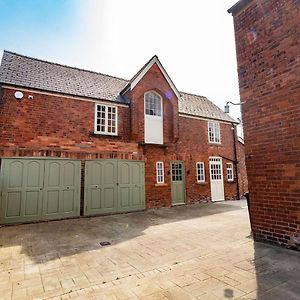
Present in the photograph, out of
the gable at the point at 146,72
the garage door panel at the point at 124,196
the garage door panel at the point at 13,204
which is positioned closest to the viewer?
the garage door panel at the point at 13,204

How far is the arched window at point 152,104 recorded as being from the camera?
1259 cm

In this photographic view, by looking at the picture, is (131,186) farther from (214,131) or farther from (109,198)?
(214,131)

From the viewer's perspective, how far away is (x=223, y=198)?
15055 millimetres

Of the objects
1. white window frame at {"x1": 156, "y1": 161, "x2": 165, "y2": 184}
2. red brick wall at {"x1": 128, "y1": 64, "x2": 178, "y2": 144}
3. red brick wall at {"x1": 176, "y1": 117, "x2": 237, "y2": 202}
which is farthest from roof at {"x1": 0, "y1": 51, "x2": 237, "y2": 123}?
white window frame at {"x1": 156, "y1": 161, "x2": 165, "y2": 184}

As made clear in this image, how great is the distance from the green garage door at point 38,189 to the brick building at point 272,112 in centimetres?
742

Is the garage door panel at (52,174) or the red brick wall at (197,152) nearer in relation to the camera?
the garage door panel at (52,174)

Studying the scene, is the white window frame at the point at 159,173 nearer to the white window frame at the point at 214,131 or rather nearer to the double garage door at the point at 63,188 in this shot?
the double garage door at the point at 63,188

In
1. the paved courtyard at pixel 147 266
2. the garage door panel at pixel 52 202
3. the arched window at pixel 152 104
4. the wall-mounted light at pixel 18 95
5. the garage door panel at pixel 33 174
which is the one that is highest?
the arched window at pixel 152 104

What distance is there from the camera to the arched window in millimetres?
12594

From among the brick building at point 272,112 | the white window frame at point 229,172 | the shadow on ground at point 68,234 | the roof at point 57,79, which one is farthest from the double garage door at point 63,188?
the white window frame at point 229,172

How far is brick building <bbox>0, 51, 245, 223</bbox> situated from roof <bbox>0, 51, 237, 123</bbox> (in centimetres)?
5

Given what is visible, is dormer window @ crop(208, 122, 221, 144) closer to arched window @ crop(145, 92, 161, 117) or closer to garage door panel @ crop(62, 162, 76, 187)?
arched window @ crop(145, 92, 161, 117)

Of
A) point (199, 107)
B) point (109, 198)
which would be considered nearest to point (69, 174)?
point (109, 198)

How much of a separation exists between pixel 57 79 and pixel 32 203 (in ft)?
20.1
